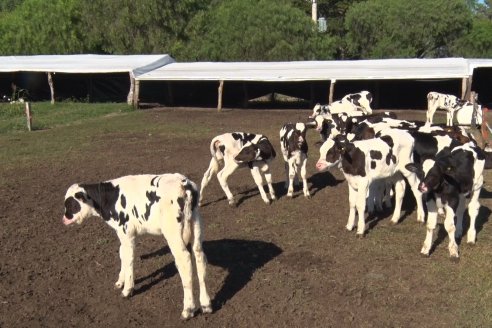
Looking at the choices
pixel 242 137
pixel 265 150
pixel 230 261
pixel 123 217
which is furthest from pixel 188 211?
pixel 242 137

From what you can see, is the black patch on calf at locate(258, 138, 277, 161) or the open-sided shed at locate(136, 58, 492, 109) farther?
the open-sided shed at locate(136, 58, 492, 109)

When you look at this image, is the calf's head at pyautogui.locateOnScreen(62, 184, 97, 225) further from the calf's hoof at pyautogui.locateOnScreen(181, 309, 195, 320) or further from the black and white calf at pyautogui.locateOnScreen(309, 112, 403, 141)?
the black and white calf at pyautogui.locateOnScreen(309, 112, 403, 141)

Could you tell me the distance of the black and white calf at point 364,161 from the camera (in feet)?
30.9

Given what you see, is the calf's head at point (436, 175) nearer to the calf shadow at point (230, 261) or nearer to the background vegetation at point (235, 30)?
the calf shadow at point (230, 261)

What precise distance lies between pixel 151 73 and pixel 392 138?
25011 millimetres

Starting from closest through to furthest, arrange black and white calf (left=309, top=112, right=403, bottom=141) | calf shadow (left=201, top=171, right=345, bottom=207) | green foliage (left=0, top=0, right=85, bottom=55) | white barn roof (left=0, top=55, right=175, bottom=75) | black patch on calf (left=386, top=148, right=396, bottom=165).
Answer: black patch on calf (left=386, top=148, right=396, bottom=165), calf shadow (left=201, top=171, right=345, bottom=207), black and white calf (left=309, top=112, right=403, bottom=141), white barn roof (left=0, top=55, right=175, bottom=75), green foliage (left=0, top=0, right=85, bottom=55)

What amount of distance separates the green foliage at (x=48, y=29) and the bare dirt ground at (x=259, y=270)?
40.4 m

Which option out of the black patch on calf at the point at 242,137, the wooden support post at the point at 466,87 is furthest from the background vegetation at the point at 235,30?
the black patch on calf at the point at 242,137

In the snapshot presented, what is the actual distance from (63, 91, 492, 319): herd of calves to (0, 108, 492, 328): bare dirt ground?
36cm

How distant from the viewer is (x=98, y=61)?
120 feet

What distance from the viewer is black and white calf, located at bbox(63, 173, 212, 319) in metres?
6.45

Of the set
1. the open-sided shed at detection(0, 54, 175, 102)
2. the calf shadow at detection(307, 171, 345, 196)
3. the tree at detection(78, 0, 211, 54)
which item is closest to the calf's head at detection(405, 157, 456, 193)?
the calf shadow at detection(307, 171, 345, 196)

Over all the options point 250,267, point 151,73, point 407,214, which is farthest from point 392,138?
point 151,73

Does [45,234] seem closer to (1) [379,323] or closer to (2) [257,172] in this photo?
(2) [257,172]
